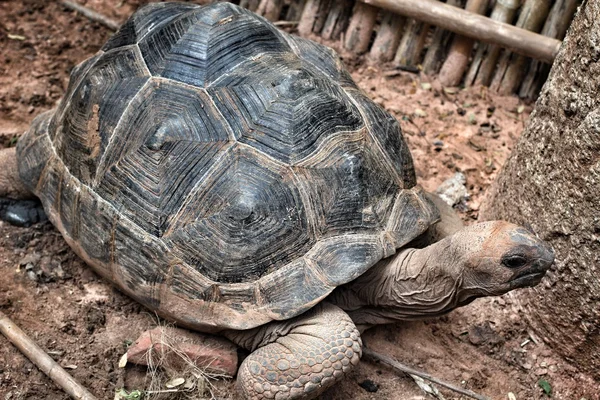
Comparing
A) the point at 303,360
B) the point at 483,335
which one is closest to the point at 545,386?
the point at 483,335

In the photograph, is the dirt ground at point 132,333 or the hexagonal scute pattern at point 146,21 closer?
the dirt ground at point 132,333

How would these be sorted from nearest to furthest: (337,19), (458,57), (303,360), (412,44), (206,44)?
(303,360) < (206,44) < (458,57) < (412,44) < (337,19)

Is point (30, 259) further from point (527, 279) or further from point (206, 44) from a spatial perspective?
point (527, 279)

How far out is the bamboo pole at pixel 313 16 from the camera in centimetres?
552

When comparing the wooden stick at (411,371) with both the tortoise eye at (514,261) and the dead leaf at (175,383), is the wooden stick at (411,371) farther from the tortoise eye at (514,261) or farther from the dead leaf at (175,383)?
the dead leaf at (175,383)

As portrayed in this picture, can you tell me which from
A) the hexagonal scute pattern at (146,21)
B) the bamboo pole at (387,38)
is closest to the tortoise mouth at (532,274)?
the hexagonal scute pattern at (146,21)

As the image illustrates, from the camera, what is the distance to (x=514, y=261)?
285 centimetres

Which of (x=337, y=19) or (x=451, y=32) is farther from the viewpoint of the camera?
(x=337, y=19)

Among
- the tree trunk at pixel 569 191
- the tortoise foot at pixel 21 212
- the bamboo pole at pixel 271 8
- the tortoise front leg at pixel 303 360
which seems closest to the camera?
the tortoise front leg at pixel 303 360

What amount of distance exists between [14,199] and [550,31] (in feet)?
13.0

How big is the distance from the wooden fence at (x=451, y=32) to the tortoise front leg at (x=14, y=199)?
2.61 meters

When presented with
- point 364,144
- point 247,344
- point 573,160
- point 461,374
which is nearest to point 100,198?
point 247,344

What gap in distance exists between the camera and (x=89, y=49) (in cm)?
531

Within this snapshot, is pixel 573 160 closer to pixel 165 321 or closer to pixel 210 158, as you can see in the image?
pixel 210 158
